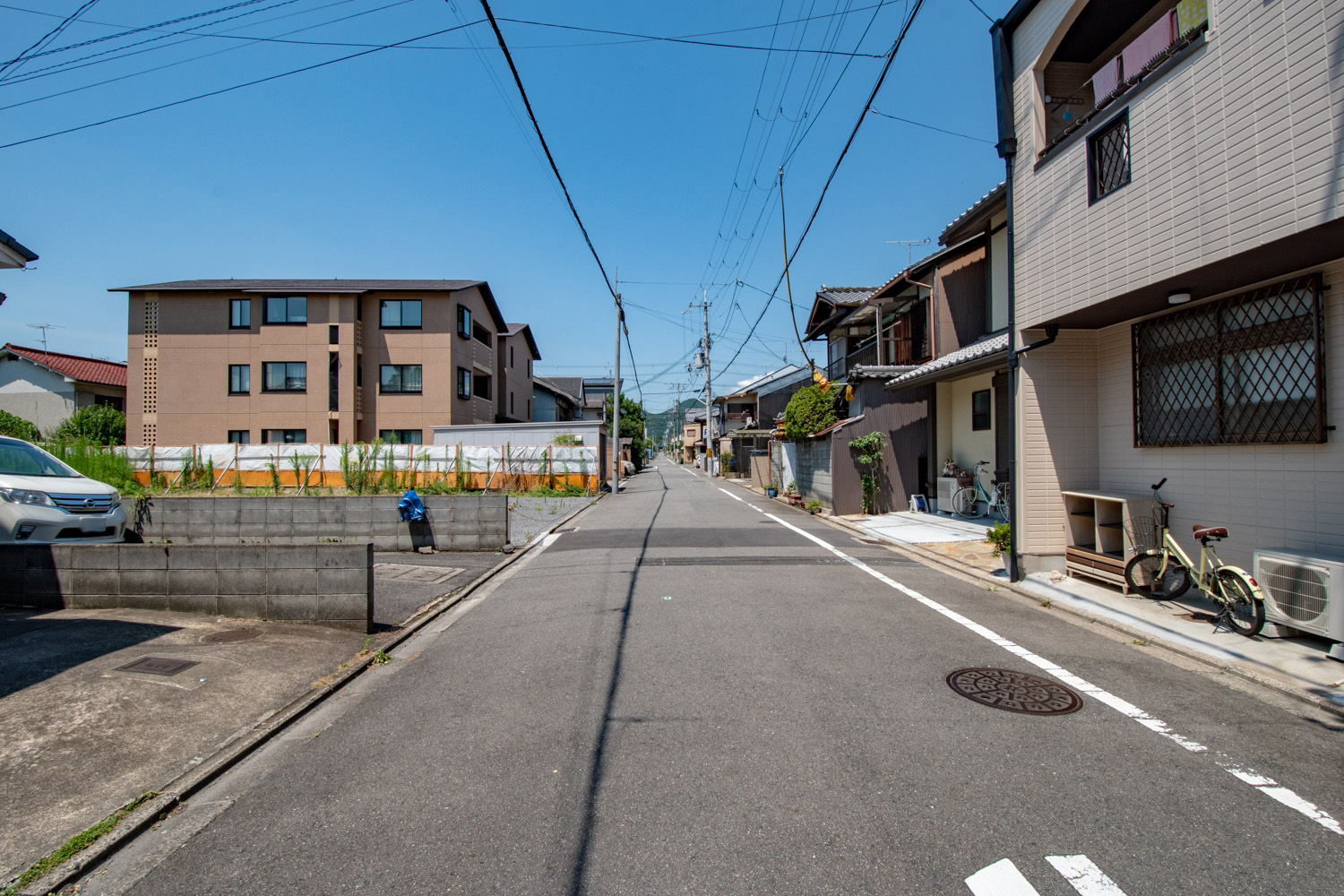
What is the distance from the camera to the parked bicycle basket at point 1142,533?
289 inches

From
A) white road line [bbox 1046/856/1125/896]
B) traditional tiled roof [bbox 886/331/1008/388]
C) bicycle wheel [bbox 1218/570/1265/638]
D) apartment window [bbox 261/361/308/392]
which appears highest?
apartment window [bbox 261/361/308/392]

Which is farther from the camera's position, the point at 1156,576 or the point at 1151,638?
the point at 1156,576

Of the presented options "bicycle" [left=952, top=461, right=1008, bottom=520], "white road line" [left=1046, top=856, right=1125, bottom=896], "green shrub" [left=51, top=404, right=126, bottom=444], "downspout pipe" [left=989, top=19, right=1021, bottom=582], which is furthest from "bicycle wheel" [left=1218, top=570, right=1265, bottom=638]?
"green shrub" [left=51, top=404, right=126, bottom=444]

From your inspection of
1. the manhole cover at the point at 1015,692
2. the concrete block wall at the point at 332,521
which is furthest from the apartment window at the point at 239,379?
the manhole cover at the point at 1015,692

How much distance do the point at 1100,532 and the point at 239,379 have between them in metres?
32.8

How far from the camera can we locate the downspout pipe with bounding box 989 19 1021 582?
27.7 feet

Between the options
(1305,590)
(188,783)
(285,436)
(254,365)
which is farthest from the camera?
(254,365)

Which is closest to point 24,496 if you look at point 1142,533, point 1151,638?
point 1151,638

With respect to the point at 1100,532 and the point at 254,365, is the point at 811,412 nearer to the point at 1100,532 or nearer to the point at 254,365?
the point at 1100,532

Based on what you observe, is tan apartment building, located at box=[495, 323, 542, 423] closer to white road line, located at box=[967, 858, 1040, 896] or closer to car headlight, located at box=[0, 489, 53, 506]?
car headlight, located at box=[0, 489, 53, 506]

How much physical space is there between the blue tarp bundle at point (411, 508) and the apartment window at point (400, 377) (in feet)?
67.0

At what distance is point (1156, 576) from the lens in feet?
22.4

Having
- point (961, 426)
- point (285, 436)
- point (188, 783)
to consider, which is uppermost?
point (285, 436)

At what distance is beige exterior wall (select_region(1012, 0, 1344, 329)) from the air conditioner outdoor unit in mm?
2541
